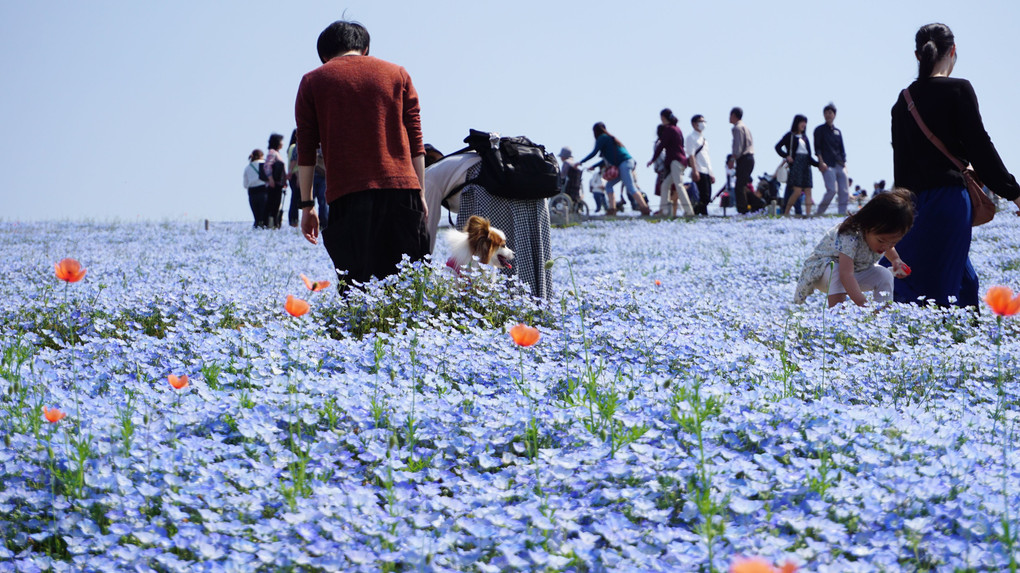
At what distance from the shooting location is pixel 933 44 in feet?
19.4

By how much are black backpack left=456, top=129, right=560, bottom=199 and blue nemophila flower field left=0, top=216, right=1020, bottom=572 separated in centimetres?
129

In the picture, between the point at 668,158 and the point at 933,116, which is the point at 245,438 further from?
the point at 668,158

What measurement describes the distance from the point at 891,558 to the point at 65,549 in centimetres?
226

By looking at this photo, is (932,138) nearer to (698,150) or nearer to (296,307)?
(296,307)

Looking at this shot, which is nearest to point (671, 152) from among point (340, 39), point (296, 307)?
point (340, 39)

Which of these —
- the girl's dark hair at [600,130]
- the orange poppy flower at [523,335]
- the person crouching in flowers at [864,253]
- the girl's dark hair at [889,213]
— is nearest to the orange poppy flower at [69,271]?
the orange poppy flower at [523,335]

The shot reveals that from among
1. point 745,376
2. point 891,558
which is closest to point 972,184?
point 745,376

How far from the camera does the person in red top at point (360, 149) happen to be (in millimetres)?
5383

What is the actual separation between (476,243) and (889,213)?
8.69 ft

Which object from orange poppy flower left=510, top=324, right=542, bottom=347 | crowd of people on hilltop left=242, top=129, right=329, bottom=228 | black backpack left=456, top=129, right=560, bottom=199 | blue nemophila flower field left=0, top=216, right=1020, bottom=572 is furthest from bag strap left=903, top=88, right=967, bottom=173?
crowd of people on hilltop left=242, top=129, right=329, bottom=228

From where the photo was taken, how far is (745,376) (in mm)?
4141

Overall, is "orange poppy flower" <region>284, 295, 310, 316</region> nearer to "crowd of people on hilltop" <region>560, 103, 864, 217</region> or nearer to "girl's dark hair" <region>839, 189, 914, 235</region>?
"girl's dark hair" <region>839, 189, 914, 235</region>

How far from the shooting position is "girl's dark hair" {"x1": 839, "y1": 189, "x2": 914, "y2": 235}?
6020mm

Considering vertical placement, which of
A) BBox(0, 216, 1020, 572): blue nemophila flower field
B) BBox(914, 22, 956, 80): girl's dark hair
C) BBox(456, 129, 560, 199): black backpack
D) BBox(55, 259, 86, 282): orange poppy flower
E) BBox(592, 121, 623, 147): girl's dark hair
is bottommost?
BBox(0, 216, 1020, 572): blue nemophila flower field
